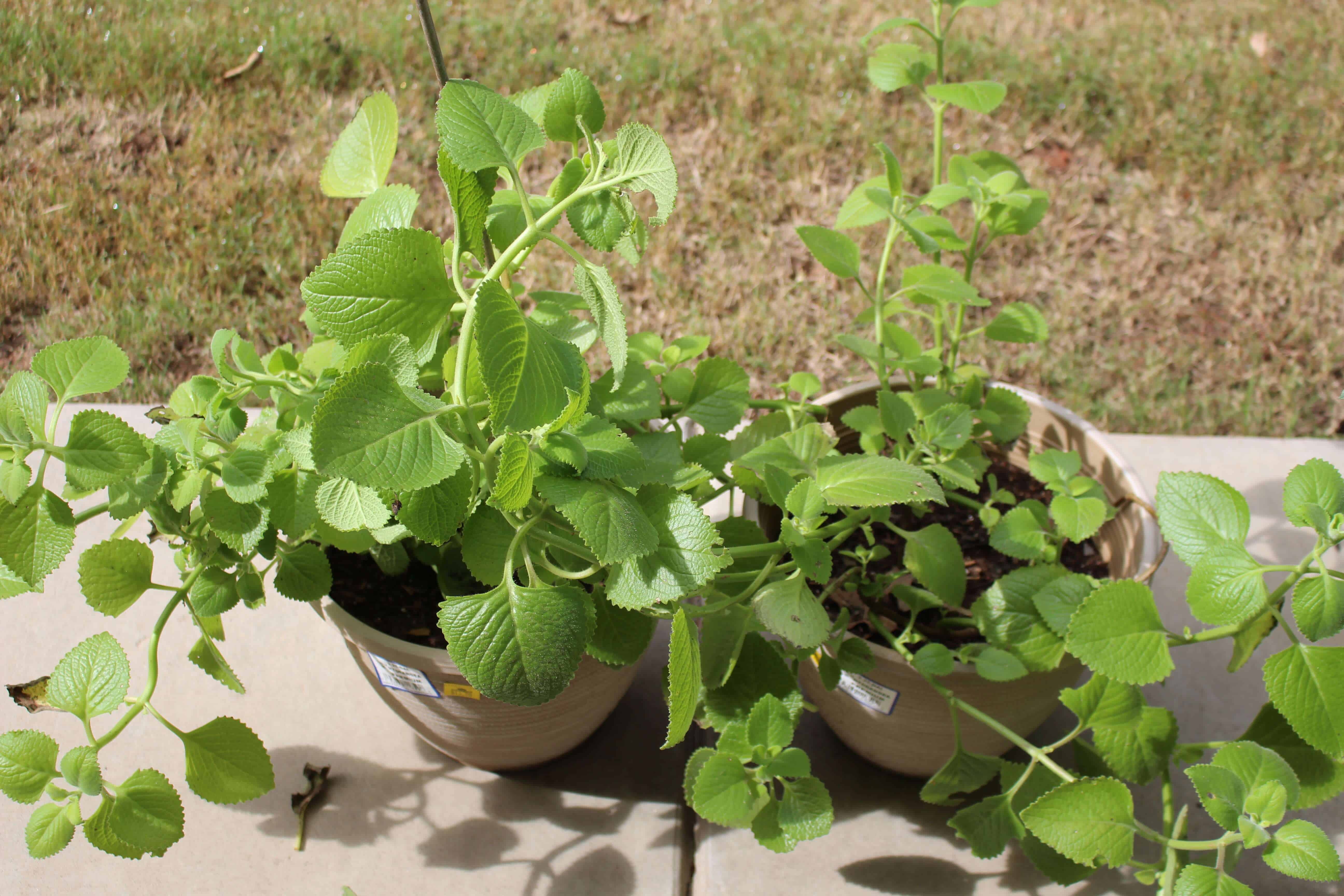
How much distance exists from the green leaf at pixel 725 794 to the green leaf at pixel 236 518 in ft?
1.25

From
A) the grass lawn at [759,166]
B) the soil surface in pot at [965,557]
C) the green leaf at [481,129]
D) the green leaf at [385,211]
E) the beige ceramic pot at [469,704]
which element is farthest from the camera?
the grass lawn at [759,166]

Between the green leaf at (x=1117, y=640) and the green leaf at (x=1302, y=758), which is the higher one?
the green leaf at (x=1117, y=640)

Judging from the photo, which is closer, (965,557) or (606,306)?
(606,306)

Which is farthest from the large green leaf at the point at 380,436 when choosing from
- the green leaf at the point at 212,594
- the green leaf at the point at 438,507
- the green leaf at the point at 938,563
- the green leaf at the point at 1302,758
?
the green leaf at the point at 1302,758

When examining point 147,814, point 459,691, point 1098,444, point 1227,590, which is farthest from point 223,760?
point 1098,444

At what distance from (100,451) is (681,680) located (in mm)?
414

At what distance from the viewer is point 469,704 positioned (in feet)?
3.05

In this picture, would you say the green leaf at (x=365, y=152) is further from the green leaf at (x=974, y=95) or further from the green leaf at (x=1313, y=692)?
the green leaf at (x=1313, y=692)

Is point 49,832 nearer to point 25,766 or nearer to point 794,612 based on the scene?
point 25,766

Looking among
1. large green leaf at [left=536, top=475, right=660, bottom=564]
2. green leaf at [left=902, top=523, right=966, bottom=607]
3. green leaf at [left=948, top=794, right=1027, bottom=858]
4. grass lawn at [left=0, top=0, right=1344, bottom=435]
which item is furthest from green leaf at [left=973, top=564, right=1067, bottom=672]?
grass lawn at [left=0, top=0, right=1344, bottom=435]

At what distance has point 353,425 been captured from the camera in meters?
0.61

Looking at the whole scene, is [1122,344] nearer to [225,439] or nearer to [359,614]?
[359,614]

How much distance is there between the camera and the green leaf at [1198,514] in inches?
32.2

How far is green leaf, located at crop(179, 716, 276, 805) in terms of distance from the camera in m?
0.80
